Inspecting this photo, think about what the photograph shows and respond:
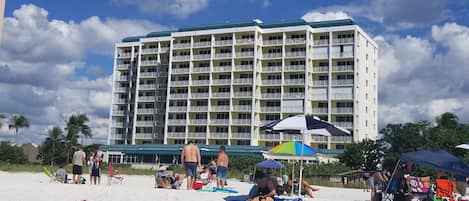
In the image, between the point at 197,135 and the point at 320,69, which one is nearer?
the point at 320,69

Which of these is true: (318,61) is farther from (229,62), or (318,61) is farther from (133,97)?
(133,97)

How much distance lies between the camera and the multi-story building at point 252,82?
66.1 metres

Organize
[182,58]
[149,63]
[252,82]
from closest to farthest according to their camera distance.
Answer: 1. [252,82]
2. [182,58]
3. [149,63]

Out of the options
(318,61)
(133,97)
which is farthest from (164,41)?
(318,61)

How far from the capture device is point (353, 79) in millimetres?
65125

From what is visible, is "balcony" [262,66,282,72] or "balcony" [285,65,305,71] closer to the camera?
"balcony" [285,65,305,71]

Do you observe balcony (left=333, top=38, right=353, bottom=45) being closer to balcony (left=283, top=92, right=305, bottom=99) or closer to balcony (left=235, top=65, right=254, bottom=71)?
balcony (left=283, top=92, right=305, bottom=99)

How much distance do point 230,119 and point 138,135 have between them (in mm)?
15253

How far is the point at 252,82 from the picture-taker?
68438mm

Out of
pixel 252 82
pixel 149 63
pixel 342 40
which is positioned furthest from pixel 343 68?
pixel 149 63

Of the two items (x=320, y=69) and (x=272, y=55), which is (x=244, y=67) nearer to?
(x=272, y=55)

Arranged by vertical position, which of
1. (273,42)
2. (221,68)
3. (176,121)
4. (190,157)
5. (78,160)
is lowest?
(78,160)

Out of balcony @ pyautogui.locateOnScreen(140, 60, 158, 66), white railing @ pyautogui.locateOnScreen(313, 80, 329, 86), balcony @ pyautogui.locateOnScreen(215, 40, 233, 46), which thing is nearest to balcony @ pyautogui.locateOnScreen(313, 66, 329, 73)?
white railing @ pyautogui.locateOnScreen(313, 80, 329, 86)

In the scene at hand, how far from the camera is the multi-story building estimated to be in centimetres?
6606
